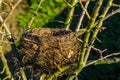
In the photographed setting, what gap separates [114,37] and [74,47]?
3.55 metres

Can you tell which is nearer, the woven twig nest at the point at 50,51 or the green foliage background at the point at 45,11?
the woven twig nest at the point at 50,51

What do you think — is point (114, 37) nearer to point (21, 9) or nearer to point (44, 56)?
point (21, 9)

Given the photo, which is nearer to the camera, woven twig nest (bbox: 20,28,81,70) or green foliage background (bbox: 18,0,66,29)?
woven twig nest (bbox: 20,28,81,70)

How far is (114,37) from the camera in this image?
661 cm

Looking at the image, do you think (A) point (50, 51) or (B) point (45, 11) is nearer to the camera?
(A) point (50, 51)

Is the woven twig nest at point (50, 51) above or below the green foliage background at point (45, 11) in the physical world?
above

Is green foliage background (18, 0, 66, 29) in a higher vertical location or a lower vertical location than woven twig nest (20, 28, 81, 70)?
lower

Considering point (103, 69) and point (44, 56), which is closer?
point (44, 56)

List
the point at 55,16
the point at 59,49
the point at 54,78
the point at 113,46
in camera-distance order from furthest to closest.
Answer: the point at 55,16 → the point at 113,46 → the point at 59,49 → the point at 54,78

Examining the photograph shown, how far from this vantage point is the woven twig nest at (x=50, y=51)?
3076 mm

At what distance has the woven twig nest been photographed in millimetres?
3076

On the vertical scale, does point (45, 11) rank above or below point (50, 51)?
below

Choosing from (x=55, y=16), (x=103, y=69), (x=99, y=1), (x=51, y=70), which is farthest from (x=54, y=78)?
(x=55, y=16)

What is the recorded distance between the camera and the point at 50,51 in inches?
123
